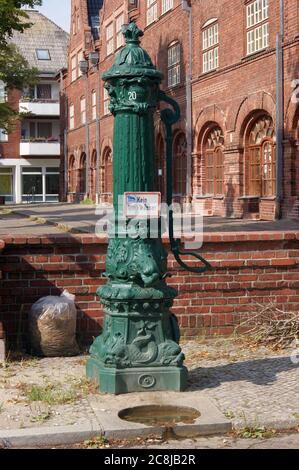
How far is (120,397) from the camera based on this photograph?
604 centimetres

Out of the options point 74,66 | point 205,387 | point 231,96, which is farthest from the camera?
point 74,66

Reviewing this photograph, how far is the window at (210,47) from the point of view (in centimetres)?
2694

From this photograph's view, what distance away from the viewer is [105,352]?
6.23 meters

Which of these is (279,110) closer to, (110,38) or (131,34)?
(131,34)

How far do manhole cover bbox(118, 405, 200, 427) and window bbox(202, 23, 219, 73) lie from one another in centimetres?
2241

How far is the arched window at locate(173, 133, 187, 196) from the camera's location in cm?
3011

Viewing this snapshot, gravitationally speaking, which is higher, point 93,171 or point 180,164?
point 93,171

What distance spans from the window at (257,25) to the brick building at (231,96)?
3 cm

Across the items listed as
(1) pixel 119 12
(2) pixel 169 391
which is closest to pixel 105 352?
(2) pixel 169 391

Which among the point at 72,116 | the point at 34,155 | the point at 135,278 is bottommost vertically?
the point at 135,278

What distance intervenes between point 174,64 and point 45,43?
34008 millimetres

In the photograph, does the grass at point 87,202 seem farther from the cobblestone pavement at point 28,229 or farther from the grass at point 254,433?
the grass at point 254,433

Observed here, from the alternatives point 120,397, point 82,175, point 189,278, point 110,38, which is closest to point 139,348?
point 120,397

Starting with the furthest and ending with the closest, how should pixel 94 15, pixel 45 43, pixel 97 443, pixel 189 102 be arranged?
pixel 45 43
pixel 94 15
pixel 189 102
pixel 97 443
